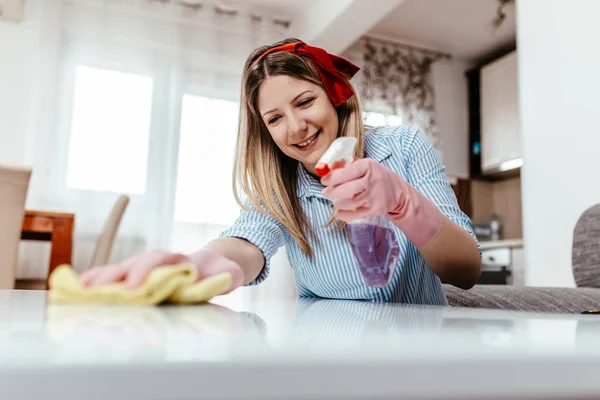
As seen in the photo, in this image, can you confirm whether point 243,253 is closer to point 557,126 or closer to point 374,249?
point 374,249

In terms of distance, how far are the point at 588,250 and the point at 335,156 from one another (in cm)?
119

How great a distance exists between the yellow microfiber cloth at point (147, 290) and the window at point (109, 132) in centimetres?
370

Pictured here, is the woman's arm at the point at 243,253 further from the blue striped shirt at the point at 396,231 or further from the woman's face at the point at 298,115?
the woman's face at the point at 298,115

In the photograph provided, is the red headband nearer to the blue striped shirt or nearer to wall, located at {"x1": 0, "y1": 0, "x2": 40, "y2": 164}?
the blue striped shirt

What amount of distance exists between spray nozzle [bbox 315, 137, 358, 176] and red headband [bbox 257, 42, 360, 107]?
506 mm

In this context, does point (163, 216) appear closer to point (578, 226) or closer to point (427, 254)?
point (578, 226)

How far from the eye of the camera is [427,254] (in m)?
0.87

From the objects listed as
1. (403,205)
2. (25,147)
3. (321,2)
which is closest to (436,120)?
(321,2)

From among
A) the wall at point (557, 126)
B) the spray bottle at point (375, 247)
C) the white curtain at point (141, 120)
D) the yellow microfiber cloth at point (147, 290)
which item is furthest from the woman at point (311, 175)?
the white curtain at point (141, 120)

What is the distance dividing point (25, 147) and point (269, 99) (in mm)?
3270

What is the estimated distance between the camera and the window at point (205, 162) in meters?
4.14

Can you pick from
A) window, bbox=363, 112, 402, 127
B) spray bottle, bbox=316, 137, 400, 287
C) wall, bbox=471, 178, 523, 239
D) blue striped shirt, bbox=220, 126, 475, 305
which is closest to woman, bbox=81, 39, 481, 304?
blue striped shirt, bbox=220, 126, 475, 305

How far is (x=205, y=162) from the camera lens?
4.20 meters

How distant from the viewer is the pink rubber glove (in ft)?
2.13
